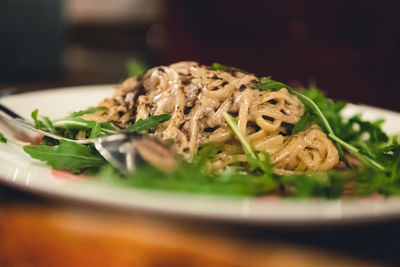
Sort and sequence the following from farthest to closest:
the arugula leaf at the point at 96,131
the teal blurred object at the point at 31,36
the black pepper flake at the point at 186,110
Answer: the teal blurred object at the point at 31,36 < the black pepper flake at the point at 186,110 < the arugula leaf at the point at 96,131

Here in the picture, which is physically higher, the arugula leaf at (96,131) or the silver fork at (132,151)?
the silver fork at (132,151)

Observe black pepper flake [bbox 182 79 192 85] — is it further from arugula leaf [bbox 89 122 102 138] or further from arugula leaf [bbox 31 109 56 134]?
arugula leaf [bbox 31 109 56 134]

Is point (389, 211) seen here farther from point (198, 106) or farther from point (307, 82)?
point (307, 82)

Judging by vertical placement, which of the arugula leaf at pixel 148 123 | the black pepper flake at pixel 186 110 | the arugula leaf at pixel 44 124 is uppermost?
the black pepper flake at pixel 186 110

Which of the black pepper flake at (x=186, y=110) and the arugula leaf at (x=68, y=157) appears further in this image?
the black pepper flake at (x=186, y=110)

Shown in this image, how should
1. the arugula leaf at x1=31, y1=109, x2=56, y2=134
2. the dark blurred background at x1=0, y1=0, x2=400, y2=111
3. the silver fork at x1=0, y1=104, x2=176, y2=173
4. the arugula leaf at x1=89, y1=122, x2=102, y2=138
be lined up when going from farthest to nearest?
the dark blurred background at x1=0, y1=0, x2=400, y2=111 → the arugula leaf at x1=31, y1=109, x2=56, y2=134 → the arugula leaf at x1=89, y1=122, x2=102, y2=138 → the silver fork at x1=0, y1=104, x2=176, y2=173

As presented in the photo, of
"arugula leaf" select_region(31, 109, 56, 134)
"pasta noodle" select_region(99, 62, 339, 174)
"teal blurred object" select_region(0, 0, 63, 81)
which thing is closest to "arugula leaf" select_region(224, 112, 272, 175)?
"pasta noodle" select_region(99, 62, 339, 174)

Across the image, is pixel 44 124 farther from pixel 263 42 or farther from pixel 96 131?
pixel 263 42

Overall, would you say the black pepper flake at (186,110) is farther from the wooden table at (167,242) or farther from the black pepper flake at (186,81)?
the wooden table at (167,242)

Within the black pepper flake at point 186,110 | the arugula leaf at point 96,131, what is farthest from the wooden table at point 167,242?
the black pepper flake at point 186,110
